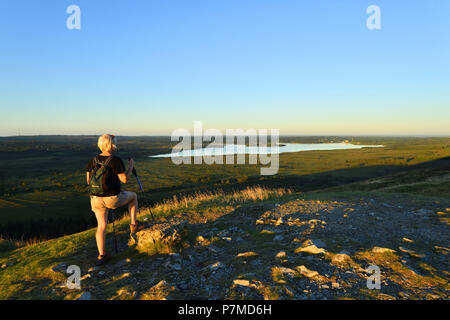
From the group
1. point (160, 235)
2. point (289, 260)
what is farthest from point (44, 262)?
point (289, 260)

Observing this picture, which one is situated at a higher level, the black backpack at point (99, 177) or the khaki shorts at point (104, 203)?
the black backpack at point (99, 177)

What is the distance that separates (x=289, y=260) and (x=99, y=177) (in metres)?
3.78

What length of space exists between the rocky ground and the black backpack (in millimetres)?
1324

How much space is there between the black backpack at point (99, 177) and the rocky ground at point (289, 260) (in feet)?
4.35

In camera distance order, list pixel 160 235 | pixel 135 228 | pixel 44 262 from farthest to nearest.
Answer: pixel 135 228 → pixel 160 235 → pixel 44 262

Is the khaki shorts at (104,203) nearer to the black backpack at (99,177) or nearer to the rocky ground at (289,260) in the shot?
the black backpack at (99,177)

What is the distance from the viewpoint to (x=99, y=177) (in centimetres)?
450

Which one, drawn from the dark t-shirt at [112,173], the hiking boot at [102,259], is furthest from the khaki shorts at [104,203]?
the hiking boot at [102,259]

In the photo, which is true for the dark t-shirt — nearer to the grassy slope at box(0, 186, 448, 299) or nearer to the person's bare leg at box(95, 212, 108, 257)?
the person's bare leg at box(95, 212, 108, 257)

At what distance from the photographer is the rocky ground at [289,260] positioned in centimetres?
322

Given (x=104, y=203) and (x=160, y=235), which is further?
(x=160, y=235)

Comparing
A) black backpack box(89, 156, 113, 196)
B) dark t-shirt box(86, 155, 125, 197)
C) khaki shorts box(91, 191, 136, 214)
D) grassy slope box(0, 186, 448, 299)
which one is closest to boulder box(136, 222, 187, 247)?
grassy slope box(0, 186, 448, 299)

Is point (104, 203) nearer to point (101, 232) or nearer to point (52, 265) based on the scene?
point (101, 232)

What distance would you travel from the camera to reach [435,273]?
3.49 meters
